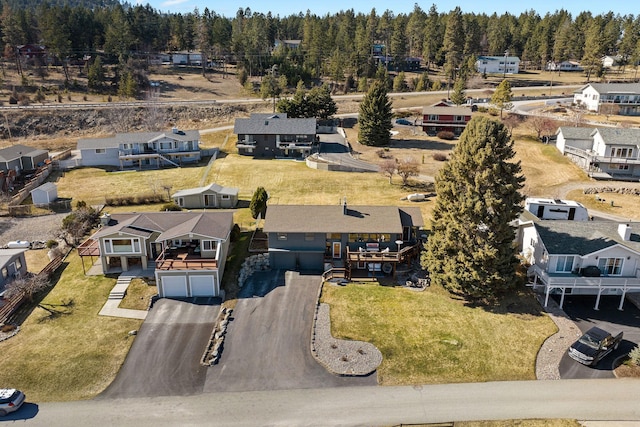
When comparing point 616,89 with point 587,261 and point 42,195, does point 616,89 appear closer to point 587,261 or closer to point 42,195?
point 587,261

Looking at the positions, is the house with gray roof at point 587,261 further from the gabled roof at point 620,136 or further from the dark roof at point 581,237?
the gabled roof at point 620,136

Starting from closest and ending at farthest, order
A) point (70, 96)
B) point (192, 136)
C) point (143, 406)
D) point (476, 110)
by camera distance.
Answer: point (143, 406) < point (192, 136) < point (476, 110) < point (70, 96)

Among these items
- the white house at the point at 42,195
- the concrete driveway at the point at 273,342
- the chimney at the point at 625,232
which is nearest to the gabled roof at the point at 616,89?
the chimney at the point at 625,232

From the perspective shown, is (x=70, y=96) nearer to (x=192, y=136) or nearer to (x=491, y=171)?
(x=192, y=136)

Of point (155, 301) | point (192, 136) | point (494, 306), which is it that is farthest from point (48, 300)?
point (192, 136)

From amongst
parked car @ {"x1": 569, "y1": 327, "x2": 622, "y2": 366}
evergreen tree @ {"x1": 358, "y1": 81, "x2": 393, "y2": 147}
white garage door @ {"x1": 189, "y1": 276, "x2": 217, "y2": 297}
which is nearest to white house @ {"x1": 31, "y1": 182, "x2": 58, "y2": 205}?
white garage door @ {"x1": 189, "y1": 276, "x2": 217, "y2": 297}

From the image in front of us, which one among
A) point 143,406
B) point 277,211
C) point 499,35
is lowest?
point 143,406

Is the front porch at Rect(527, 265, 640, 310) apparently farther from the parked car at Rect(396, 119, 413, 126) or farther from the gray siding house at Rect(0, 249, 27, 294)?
the parked car at Rect(396, 119, 413, 126)

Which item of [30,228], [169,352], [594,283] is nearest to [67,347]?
[169,352]
